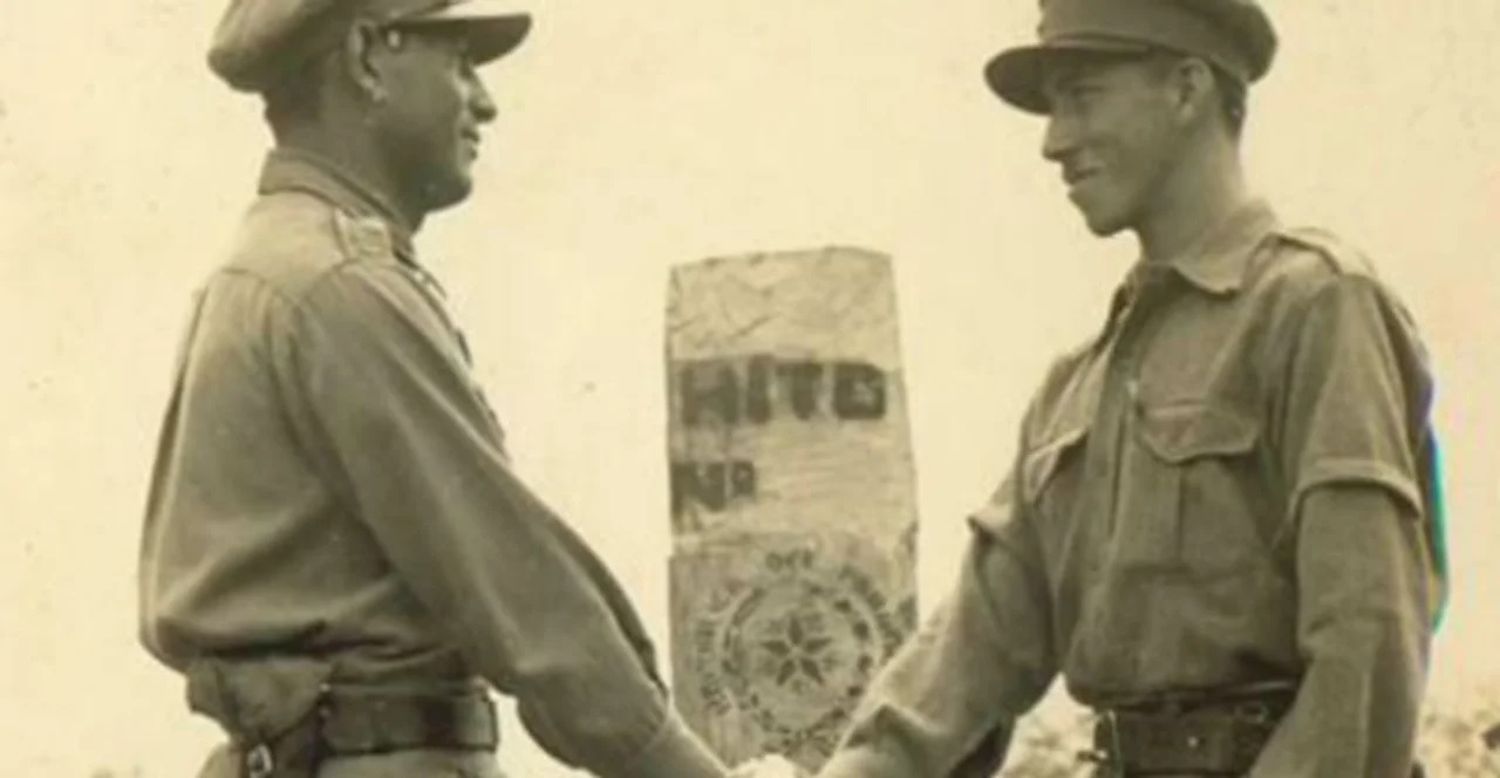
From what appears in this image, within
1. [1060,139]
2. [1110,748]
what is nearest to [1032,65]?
[1060,139]

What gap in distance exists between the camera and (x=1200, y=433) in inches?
241

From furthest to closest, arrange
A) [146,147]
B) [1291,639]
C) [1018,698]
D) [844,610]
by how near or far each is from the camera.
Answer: [146,147], [844,610], [1018,698], [1291,639]

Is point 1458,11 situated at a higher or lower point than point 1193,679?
higher

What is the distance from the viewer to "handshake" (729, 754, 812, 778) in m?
7.03

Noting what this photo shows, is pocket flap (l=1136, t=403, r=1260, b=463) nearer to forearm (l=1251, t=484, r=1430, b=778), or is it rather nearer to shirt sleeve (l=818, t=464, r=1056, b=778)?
forearm (l=1251, t=484, r=1430, b=778)

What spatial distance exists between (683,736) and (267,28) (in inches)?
36.1

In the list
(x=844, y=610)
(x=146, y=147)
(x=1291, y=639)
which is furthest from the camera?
(x=146, y=147)

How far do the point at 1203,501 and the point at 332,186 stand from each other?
1.04 m

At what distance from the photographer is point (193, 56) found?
31.6 ft

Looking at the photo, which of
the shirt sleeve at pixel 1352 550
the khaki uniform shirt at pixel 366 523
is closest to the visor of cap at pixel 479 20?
the khaki uniform shirt at pixel 366 523

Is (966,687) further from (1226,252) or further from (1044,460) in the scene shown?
(1226,252)

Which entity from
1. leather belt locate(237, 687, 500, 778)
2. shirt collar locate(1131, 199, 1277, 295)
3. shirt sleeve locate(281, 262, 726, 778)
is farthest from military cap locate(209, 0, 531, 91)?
shirt collar locate(1131, 199, 1277, 295)

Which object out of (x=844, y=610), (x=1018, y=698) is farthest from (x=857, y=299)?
(x=1018, y=698)

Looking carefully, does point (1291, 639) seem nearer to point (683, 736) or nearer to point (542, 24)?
point (683, 736)
